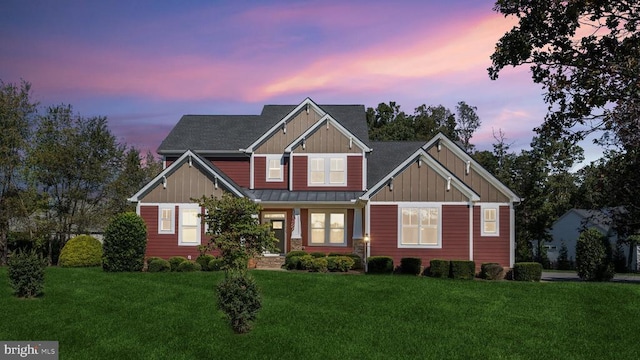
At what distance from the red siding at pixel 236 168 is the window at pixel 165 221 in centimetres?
495

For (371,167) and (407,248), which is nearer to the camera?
(407,248)

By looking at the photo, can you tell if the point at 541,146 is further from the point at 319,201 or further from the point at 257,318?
the point at 257,318

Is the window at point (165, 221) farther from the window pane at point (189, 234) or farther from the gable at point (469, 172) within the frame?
the gable at point (469, 172)

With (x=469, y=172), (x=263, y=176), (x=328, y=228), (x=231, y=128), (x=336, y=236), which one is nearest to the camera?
(x=469, y=172)

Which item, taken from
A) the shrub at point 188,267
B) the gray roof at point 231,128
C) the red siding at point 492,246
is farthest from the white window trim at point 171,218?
the red siding at point 492,246

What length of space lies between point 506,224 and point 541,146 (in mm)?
26295

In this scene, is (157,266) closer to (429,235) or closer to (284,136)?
(284,136)

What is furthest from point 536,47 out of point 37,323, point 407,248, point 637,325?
point 407,248

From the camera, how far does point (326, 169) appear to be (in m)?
34.4

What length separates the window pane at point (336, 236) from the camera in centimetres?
3359

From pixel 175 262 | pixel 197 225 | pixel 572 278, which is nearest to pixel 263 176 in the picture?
pixel 197 225

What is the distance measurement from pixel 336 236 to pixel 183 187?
8420 millimetres

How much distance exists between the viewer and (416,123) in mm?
65938
